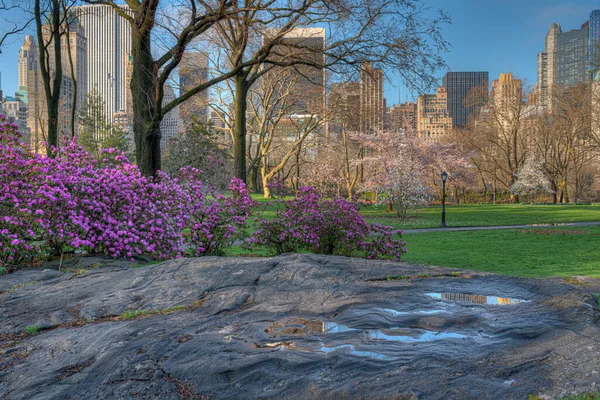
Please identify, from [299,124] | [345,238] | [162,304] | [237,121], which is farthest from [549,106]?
[162,304]

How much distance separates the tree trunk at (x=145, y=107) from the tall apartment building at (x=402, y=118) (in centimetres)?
2696

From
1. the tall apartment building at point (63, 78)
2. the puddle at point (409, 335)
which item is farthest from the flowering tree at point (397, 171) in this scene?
the puddle at point (409, 335)

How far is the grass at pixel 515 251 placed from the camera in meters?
→ 10.3

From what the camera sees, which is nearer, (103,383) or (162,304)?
(103,383)

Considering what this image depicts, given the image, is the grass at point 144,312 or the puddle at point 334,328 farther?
the grass at point 144,312

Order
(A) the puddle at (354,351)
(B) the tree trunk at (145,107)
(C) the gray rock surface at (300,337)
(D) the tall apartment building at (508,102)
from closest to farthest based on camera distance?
(C) the gray rock surface at (300,337) → (A) the puddle at (354,351) → (B) the tree trunk at (145,107) → (D) the tall apartment building at (508,102)

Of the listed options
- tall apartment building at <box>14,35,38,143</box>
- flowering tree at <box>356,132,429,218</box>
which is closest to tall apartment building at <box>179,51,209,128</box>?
tall apartment building at <box>14,35,38,143</box>

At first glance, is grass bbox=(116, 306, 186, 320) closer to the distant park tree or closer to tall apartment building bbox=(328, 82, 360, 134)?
tall apartment building bbox=(328, 82, 360, 134)

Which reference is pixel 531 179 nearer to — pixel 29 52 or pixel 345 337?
pixel 29 52

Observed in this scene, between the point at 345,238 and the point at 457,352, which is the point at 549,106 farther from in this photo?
the point at 457,352

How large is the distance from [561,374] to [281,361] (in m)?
1.52

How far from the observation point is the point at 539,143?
54.9 m

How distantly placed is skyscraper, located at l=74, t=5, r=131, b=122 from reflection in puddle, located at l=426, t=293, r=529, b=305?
39.9 ft

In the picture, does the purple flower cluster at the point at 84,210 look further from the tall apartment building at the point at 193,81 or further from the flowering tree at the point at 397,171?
the tall apartment building at the point at 193,81
